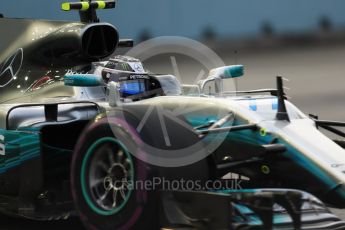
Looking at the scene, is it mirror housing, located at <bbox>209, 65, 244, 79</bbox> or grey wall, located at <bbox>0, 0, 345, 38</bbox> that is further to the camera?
grey wall, located at <bbox>0, 0, 345, 38</bbox>

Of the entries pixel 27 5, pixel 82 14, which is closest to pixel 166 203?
pixel 82 14

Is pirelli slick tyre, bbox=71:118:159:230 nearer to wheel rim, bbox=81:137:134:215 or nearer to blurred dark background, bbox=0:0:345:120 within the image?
wheel rim, bbox=81:137:134:215

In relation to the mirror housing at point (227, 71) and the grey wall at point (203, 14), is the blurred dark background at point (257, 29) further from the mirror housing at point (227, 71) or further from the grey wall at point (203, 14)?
the mirror housing at point (227, 71)

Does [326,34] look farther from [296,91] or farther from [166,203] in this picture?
[166,203]

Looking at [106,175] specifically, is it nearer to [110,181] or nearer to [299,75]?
[110,181]

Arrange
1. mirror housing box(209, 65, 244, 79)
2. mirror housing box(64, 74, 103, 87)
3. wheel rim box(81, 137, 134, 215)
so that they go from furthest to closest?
mirror housing box(209, 65, 244, 79), mirror housing box(64, 74, 103, 87), wheel rim box(81, 137, 134, 215)

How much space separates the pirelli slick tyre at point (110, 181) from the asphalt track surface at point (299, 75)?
1.28 m

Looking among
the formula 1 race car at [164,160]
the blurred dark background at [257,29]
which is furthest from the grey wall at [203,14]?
the formula 1 race car at [164,160]

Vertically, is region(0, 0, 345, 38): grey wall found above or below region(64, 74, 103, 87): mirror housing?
above

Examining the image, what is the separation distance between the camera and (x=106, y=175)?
4898 mm

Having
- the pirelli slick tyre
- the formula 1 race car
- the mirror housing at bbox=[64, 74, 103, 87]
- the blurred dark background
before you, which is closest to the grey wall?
the blurred dark background

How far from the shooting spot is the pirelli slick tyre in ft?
15.0

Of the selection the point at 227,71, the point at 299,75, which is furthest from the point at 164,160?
the point at 299,75

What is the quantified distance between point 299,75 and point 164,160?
5.64 meters
